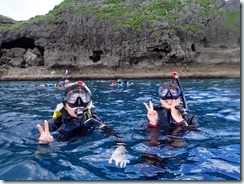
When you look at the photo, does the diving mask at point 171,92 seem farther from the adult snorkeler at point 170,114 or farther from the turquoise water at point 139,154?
the turquoise water at point 139,154

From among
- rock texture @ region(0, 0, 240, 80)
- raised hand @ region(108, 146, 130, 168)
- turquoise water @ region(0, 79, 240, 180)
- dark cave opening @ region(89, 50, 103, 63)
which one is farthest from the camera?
dark cave opening @ region(89, 50, 103, 63)

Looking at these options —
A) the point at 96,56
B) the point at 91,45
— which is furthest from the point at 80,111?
the point at 96,56

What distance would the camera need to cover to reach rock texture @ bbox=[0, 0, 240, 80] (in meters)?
23.4

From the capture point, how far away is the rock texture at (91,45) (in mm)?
23422

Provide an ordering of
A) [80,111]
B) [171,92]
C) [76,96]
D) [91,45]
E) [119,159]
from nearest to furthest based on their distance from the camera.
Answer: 1. [119,159]
2. [80,111]
3. [76,96]
4. [171,92]
5. [91,45]

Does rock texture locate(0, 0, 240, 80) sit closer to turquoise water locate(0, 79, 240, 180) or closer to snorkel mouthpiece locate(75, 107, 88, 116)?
turquoise water locate(0, 79, 240, 180)

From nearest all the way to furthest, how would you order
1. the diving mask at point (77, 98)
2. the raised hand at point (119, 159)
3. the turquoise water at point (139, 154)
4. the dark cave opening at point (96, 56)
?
the turquoise water at point (139, 154) < the raised hand at point (119, 159) < the diving mask at point (77, 98) < the dark cave opening at point (96, 56)

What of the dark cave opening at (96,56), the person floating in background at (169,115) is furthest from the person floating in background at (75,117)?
the dark cave opening at (96,56)

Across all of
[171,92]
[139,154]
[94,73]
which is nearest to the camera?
[139,154]

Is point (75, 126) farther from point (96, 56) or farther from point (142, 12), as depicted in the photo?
point (142, 12)

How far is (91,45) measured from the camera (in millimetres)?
26109

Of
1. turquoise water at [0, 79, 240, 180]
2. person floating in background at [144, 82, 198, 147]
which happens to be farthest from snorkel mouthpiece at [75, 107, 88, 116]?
person floating in background at [144, 82, 198, 147]

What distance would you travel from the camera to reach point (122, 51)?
2475cm

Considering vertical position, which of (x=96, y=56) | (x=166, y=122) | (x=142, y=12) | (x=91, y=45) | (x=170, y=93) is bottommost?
(x=166, y=122)
